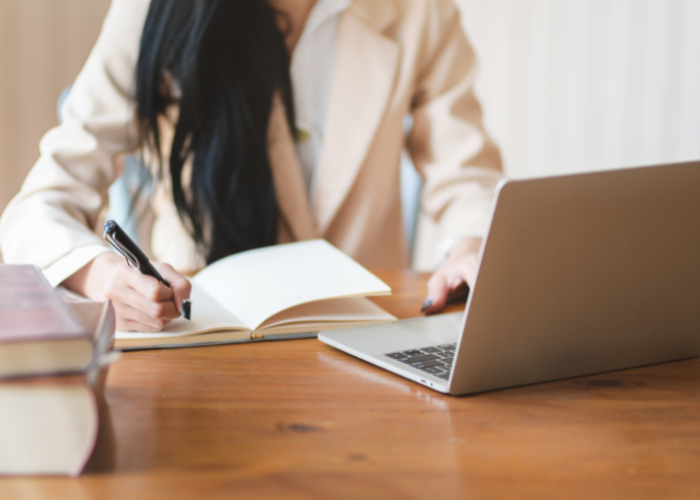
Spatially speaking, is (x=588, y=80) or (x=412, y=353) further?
(x=588, y=80)

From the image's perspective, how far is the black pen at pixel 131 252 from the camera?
1.82 ft

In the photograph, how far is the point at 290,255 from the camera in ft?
2.68

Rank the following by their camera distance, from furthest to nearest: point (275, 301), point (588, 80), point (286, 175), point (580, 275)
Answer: point (588, 80) → point (286, 175) → point (275, 301) → point (580, 275)

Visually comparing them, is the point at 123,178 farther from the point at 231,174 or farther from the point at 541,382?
the point at 541,382

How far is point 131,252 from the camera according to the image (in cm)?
59

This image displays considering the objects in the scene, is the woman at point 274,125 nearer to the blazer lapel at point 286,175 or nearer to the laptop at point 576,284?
the blazer lapel at point 286,175

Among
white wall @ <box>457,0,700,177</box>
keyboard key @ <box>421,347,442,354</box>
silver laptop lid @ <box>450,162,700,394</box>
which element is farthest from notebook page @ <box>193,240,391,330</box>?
white wall @ <box>457,0,700,177</box>

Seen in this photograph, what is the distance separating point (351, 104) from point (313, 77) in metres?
0.09

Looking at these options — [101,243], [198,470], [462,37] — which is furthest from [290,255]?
[462,37]

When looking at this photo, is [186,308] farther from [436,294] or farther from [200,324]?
[436,294]

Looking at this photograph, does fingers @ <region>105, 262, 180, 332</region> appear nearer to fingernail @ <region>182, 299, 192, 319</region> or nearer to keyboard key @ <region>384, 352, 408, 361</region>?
fingernail @ <region>182, 299, 192, 319</region>

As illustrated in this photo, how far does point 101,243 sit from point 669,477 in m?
0.64

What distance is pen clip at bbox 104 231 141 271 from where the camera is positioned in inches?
22.1

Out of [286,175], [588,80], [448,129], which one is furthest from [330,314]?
[588,80]
